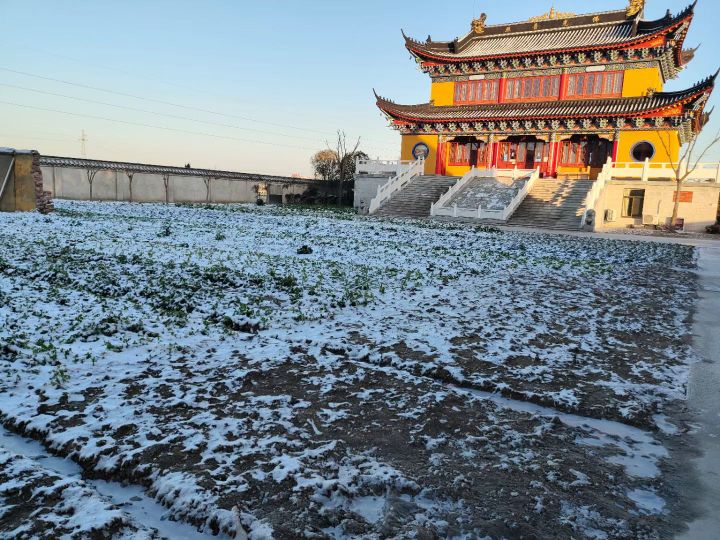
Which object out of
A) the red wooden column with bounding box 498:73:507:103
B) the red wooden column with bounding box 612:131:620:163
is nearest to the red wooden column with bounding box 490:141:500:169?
the red wooden column with bounding box 498:73:507:103

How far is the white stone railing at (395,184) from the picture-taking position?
27.8 metres

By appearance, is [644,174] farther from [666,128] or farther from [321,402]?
[321,402]

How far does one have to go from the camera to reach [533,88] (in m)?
32.6

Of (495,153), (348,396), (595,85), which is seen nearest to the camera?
(348,396)

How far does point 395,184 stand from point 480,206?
23.9 feet

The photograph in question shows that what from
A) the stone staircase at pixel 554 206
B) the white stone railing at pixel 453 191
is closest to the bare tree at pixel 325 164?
the white stone railing at pixel 453 191

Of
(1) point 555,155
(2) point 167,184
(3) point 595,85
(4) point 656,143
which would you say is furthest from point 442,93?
(2) point 167,184

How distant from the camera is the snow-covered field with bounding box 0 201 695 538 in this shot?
2.32 m

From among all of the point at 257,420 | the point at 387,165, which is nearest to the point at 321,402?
the point at 257,420

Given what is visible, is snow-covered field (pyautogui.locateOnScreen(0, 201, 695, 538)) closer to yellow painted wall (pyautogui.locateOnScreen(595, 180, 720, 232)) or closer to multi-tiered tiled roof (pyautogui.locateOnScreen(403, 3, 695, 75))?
yellow painted wall (pyautogui.locateOnScreen(595, 180, 720, 232))

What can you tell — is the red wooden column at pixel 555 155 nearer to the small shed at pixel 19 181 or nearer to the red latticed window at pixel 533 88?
the red latticed window at pixel 533 88

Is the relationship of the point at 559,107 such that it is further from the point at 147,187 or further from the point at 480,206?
the point at 147,187

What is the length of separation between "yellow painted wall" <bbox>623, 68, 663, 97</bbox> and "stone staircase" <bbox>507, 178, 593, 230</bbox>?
800cm

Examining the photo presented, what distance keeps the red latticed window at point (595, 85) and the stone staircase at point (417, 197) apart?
9.98 metres
